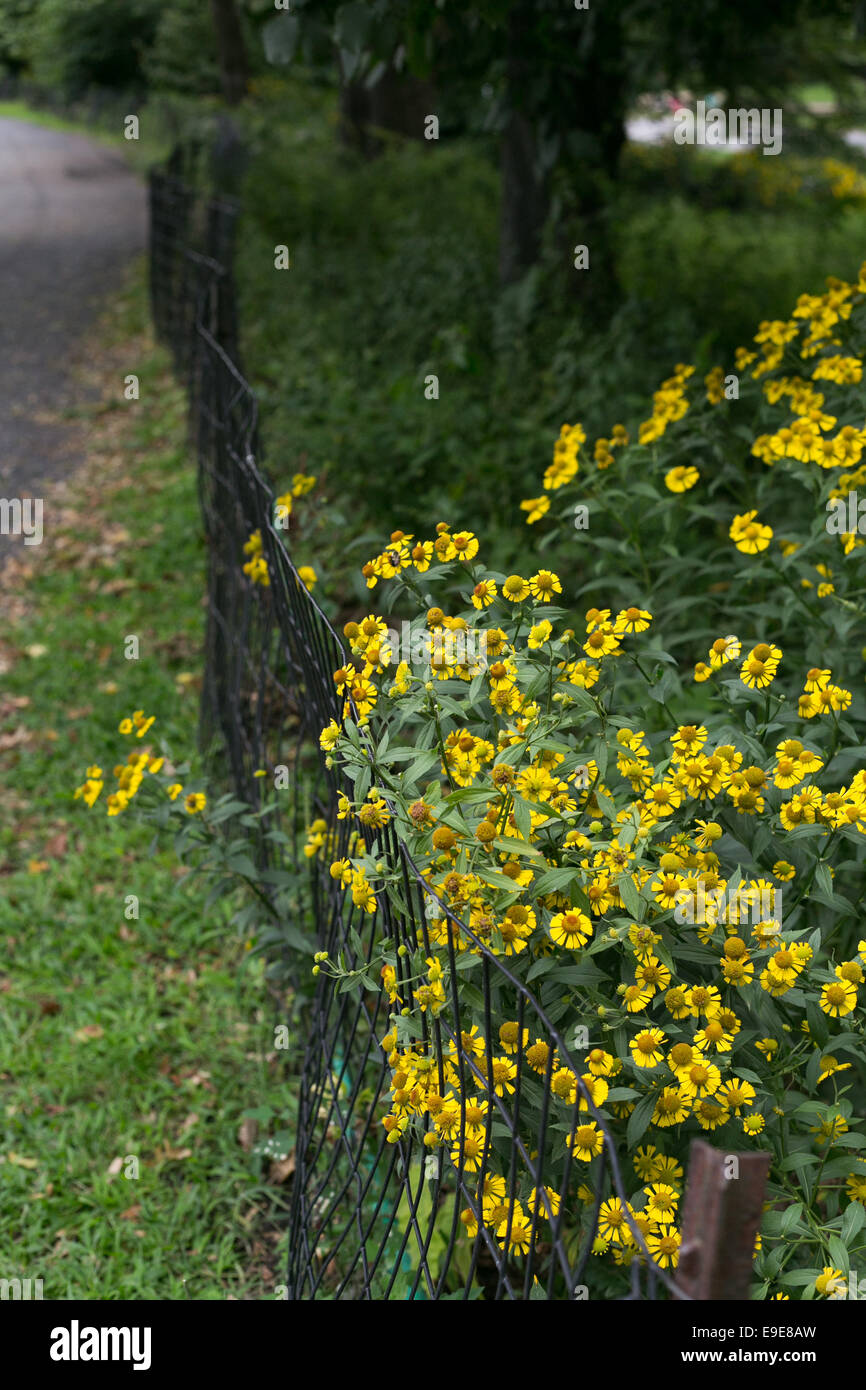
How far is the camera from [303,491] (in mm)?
2863

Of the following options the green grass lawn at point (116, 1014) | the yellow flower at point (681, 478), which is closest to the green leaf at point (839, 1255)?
the green grass lawn at point (116, 1014)

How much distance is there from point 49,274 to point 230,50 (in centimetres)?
622

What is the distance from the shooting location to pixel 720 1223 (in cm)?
100

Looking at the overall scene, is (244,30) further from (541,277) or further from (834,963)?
(834,963)

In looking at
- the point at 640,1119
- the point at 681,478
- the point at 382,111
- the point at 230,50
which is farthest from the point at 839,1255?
the point at 230,50

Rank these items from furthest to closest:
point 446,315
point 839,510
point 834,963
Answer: point 446,315 → point 839,510 → point 834,963

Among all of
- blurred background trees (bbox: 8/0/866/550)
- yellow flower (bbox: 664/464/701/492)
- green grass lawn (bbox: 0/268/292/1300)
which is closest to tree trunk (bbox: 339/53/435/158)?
blurred background trees (bbox: 8/0/866/550)

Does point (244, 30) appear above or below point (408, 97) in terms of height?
above

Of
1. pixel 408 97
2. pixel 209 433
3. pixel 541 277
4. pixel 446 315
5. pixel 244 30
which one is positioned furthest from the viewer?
pixel 244 30

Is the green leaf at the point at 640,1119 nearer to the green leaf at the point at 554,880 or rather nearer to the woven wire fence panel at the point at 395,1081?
the woven wire fence panel at the point at 395,1081

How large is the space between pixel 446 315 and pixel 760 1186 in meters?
6.76

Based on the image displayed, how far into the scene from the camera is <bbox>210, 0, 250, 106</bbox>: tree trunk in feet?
54.1

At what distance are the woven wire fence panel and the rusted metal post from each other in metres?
0.05
